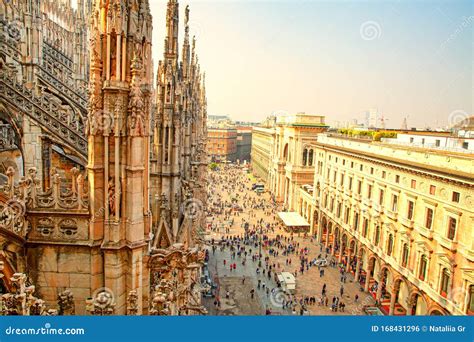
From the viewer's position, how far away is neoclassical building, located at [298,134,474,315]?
22.2 metres

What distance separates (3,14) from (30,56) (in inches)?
258

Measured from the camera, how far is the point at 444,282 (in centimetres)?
2333

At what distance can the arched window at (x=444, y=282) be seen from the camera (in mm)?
23042

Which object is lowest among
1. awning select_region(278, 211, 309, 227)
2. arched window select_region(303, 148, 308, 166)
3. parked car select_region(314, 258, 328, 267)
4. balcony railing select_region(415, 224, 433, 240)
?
parked car select_region(314, 258, 328, 267)

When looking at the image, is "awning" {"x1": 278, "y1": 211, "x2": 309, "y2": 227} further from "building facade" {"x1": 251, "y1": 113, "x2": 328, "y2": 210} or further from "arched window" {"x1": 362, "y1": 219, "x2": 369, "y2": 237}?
"arched window" {"x1": 362, "y1": 219, "x2": 369, "y2": 237}

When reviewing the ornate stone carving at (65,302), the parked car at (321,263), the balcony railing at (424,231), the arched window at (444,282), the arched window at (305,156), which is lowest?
the parked car at (321,263)

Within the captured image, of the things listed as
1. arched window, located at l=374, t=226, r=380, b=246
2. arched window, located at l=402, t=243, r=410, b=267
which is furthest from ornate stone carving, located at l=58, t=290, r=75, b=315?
arched window, located at l=374, t=226, r=380, b=246

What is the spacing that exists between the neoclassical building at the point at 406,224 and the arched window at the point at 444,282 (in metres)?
0.06

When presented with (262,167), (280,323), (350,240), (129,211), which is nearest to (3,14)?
(129,211)

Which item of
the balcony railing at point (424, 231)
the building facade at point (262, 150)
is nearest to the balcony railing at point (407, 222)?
the balcony railing at point (424, 231)

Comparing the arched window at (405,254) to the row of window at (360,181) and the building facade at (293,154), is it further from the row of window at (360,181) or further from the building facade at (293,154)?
the building facade at (293,154)

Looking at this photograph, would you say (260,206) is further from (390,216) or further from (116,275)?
(116,275)

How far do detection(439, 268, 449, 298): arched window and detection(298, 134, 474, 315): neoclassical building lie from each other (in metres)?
0.06

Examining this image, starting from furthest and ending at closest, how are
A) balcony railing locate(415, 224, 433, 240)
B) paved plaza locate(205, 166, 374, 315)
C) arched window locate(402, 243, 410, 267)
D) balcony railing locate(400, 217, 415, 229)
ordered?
1. paved plaza locate(205, 166, 374, 315)
2. arched window locate(402, 243, 410, 267)
3. balcony railing locate(400, 217, 415, 229)
4. balcony railing locate(415, 224, 433, 240)
